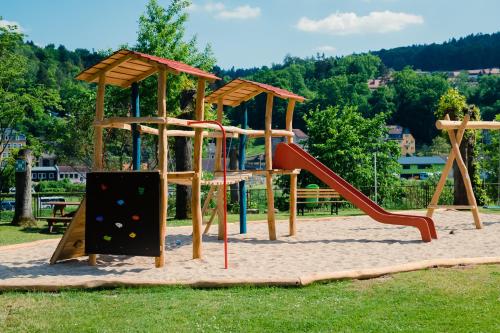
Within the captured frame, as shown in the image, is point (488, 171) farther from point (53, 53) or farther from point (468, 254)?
point (53, 53)

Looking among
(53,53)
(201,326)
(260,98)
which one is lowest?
(201,326)

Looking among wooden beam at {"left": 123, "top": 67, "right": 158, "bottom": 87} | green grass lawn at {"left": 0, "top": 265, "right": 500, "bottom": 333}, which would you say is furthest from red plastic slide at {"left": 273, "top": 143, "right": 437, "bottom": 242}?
green grass lawn at {"left": 0, "top": 265, "right": 500, "bottom": 333}

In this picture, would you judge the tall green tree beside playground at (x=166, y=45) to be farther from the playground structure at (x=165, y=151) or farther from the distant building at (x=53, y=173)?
the distant building at (x=53, y=173)

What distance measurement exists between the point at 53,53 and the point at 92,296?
329ft

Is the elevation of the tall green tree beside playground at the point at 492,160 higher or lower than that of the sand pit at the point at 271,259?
higher

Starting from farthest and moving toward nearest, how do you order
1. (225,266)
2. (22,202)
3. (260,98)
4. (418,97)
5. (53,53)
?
(418,97)
(53,53)
(260,98)
(22,202)
(225,266)

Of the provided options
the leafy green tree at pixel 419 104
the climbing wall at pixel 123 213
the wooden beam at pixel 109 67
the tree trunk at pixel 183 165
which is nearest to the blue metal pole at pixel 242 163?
the wooden beam at pixel 109 67

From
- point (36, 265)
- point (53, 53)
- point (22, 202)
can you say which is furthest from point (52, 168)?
point (36, 265)

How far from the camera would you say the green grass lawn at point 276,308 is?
19.6ft

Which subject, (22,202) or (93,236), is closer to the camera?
(93,236)

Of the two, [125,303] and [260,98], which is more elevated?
[260,98]

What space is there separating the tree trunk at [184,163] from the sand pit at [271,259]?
4.09 metres

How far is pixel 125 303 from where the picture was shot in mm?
6969

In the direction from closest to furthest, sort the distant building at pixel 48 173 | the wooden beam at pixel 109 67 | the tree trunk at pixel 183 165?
the wooden beam at pixel 109 67 < the tree trunk at pixel 183 165 < the distant building at pixel 48 173
